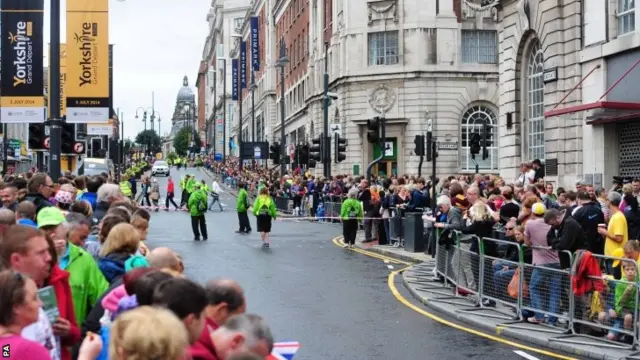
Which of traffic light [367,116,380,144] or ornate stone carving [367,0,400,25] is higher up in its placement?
ornate stone carving [367,0,400,25]

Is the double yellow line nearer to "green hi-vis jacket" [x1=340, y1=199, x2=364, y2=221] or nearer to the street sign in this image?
"green hi-vis jacket" [x1=340, y1=199, x2=364, y2=221]

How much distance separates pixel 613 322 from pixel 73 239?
6.76 meters

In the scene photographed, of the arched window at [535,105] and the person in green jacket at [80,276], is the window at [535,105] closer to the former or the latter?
the arched window at [535,105]

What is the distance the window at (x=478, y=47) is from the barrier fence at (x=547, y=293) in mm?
37823

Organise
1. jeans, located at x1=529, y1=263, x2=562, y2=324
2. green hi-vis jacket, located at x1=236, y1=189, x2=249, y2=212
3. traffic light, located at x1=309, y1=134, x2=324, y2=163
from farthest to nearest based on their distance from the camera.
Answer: traffic light, located at x1=309, y1=134, x2=324, y2=163 → green hi-vis jacket, located at x1=236, y1=189, x2=249, y2=212 → jeans, located at x1=529, y1=263, x2=562, y2=324

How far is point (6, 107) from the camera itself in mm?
20406

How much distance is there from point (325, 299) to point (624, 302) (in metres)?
5.41

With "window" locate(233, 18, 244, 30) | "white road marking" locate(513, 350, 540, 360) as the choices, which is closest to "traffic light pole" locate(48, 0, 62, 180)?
"white road marking" locate(513, 350, 540, 360)

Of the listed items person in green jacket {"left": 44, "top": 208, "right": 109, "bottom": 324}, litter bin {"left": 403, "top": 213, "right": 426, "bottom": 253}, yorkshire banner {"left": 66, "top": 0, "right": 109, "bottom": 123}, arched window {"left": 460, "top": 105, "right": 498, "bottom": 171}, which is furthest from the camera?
arched window {"left": 460, "top": 105, "right": 498, "bottom": 171}

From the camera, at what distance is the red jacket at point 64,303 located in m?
5.80

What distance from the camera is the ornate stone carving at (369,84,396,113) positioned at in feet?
173

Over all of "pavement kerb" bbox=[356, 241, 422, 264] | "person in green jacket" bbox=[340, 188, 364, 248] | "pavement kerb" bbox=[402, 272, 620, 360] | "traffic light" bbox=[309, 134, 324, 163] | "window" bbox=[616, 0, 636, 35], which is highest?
"window" bbox=[616, 0, 636, 35]

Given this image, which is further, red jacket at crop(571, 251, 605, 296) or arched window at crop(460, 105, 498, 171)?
arched window at crop(460, 105, 498, 171)

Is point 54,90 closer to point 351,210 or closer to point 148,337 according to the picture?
point 351,210
